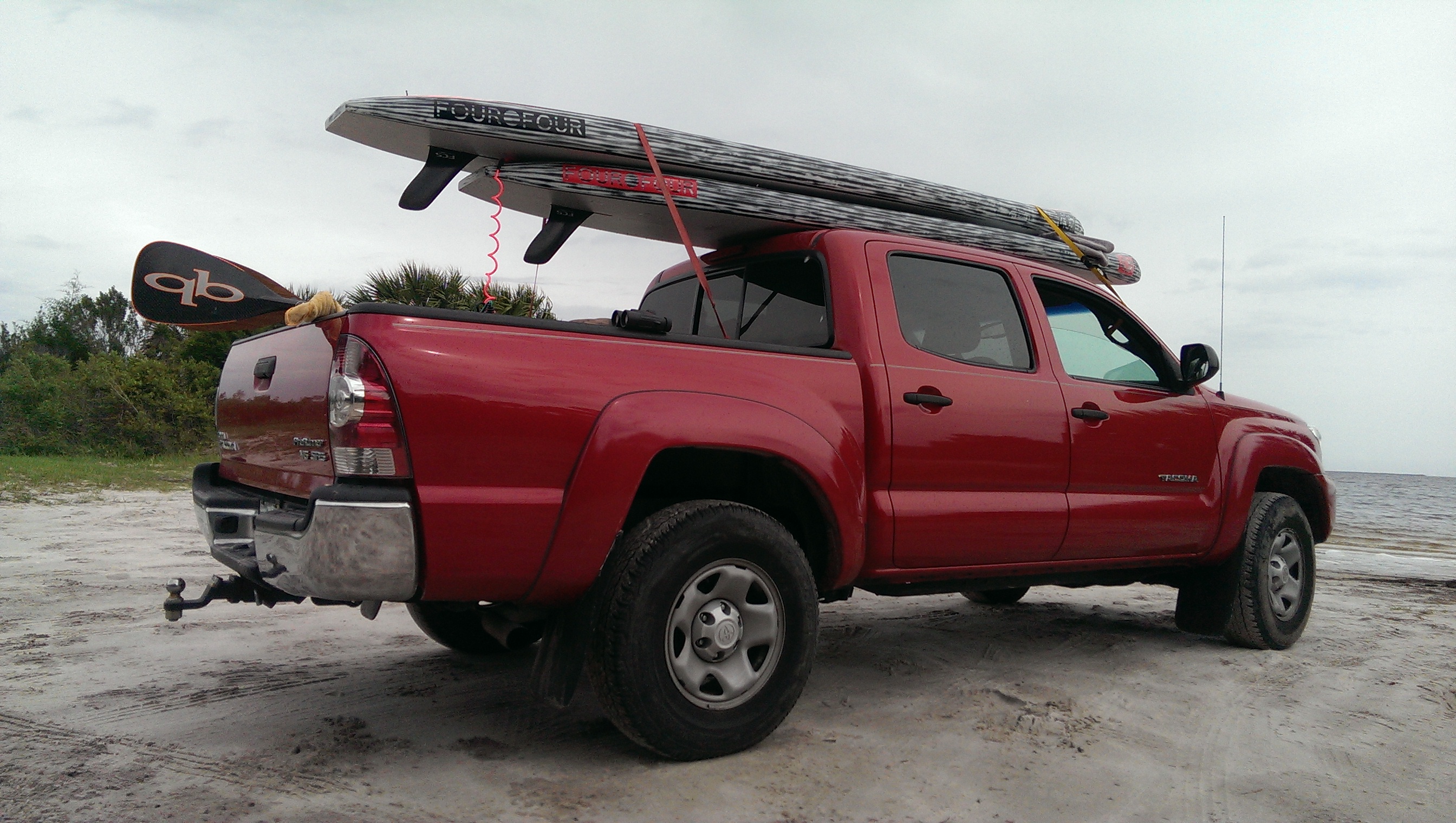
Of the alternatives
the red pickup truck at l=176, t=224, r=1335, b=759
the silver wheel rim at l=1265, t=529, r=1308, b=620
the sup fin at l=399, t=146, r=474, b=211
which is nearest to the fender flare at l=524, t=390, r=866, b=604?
the red pickup truck at l=176, t=224, r=1335, b=759

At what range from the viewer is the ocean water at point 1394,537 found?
29.5ft

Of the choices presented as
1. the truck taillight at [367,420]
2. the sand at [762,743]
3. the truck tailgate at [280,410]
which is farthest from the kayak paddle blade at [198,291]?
the sand at [762,743]

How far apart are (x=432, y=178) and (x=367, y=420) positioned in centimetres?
144

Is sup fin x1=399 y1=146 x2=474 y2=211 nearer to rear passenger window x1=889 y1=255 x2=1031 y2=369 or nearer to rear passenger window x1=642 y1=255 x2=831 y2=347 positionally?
rear passenger window x1=642 y1=255 x2=831 y2=347

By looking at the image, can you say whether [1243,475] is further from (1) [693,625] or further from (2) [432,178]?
(2) [432,178]

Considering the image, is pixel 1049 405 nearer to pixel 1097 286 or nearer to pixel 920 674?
pixel 1097 286

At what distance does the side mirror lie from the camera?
172 inches

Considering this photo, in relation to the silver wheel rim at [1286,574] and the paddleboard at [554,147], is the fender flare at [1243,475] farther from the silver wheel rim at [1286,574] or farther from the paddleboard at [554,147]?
the paddleboard at [554,147]

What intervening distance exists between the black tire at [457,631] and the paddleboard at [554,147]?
69.6 inches

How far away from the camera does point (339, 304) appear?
2717 millimetres

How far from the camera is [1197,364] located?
4402 millimetres

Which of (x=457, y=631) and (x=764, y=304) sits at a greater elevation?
(x=764, y=304)

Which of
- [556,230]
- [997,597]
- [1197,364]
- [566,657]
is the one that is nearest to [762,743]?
[566,657]

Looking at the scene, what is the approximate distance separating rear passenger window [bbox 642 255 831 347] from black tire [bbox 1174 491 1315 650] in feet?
9.44
